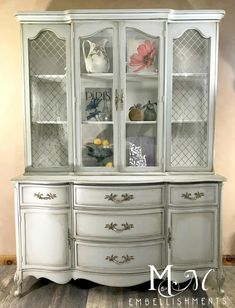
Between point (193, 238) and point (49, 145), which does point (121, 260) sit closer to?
point (193, 238)

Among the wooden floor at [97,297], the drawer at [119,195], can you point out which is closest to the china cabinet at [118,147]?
the drawer at [119,195]

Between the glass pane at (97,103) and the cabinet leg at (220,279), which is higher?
the glass pane at (97,103)

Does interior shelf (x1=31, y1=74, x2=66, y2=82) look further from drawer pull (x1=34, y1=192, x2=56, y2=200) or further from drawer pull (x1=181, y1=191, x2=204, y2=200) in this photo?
drawer pull (x1=181, y1=191, x2=204, y2=200)

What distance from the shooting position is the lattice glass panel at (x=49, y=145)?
248cm

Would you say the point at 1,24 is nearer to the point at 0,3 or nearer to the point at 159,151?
the point at 0,3

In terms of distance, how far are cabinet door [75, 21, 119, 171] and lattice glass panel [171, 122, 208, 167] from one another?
45cm

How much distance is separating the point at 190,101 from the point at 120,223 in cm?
105

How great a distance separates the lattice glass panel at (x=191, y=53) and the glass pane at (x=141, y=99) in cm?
16

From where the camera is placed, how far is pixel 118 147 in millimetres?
2422

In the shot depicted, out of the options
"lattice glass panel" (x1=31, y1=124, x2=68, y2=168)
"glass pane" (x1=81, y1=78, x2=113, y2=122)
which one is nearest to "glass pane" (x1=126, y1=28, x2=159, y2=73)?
"glass pane" (x1=81, y1=78, x2=113, y2=122)

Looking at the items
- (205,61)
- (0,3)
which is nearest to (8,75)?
(0,3)

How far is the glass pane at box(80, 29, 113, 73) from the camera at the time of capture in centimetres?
237

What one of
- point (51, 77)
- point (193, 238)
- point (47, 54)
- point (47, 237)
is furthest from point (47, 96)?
point (193, 238)

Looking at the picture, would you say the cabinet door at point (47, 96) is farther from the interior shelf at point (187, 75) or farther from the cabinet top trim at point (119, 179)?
the interior shelf at point (187, 75)
